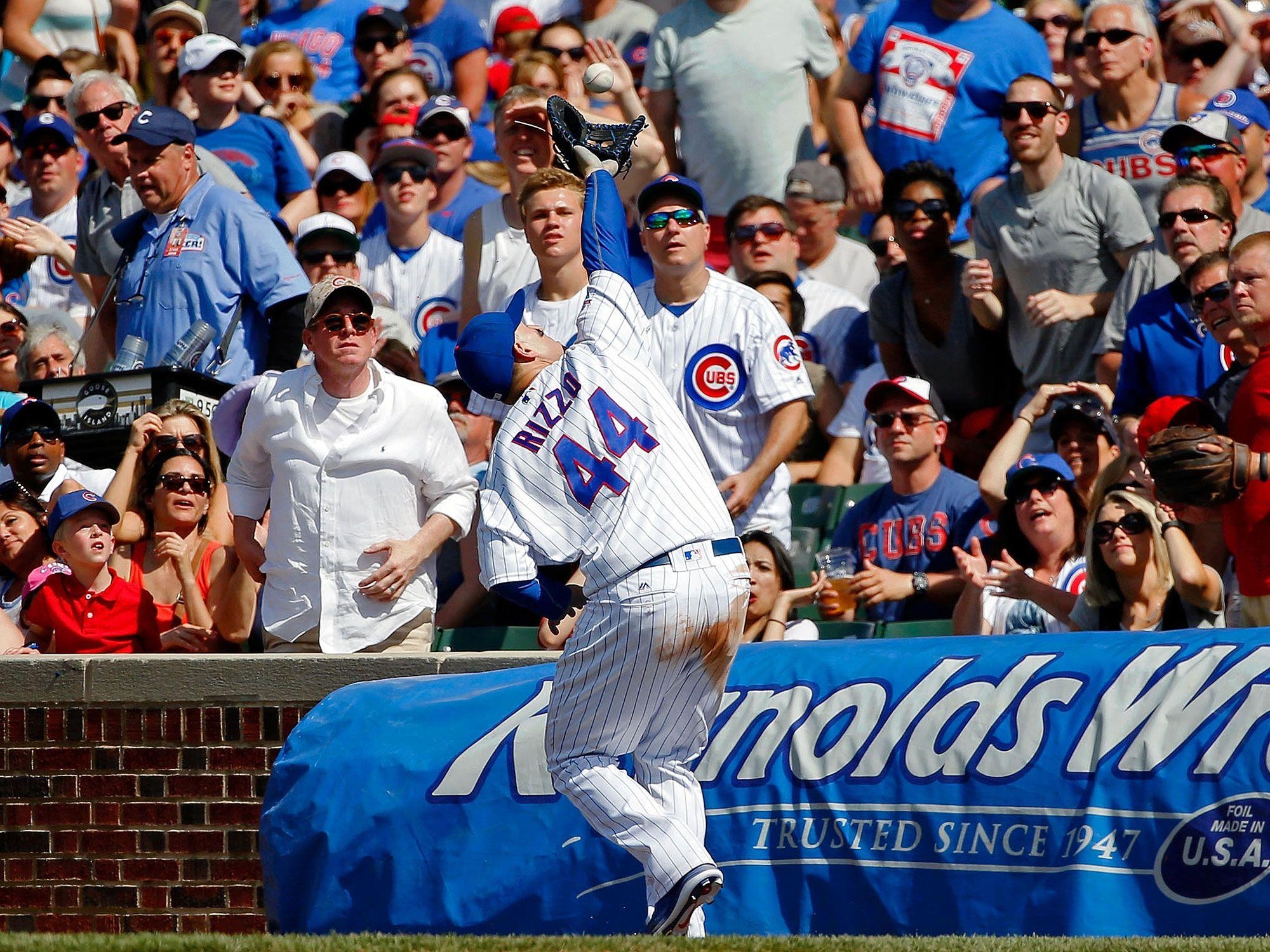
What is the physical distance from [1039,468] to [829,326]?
2422 millimetres

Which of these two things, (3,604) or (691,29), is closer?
(3,604)

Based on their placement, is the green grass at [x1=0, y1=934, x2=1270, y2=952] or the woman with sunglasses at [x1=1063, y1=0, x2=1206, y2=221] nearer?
the green grass at [x1=0, y1=934, x2=1270, y2=952]

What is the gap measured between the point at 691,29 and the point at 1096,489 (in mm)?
4814

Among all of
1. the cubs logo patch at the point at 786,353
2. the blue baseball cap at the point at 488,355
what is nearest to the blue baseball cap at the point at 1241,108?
the cubs logo patch at the point at 786,353

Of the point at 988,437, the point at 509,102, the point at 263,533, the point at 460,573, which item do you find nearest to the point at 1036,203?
the point at 988,437

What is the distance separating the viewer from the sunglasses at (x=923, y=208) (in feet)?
26.9

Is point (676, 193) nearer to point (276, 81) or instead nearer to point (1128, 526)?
point (1128, 526)

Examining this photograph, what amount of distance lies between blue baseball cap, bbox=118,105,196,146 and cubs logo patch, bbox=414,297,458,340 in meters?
1.69

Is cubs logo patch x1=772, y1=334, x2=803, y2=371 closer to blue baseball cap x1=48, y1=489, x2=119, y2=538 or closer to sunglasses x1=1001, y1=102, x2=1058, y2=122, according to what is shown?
sunglasses x1=1001, y1=102, x2=1058, y2=122

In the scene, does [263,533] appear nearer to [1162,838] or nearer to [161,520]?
[161,520]

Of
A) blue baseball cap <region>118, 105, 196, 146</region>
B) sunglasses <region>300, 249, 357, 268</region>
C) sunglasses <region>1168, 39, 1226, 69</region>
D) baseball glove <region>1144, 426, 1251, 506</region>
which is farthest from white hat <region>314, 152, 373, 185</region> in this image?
baseball glove <region>1144, 426, 1251, 506</region>

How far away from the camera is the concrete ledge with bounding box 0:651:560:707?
20.0ft

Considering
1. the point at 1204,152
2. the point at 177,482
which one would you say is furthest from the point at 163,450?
the point at 1204,152

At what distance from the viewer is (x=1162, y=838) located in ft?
15.4
